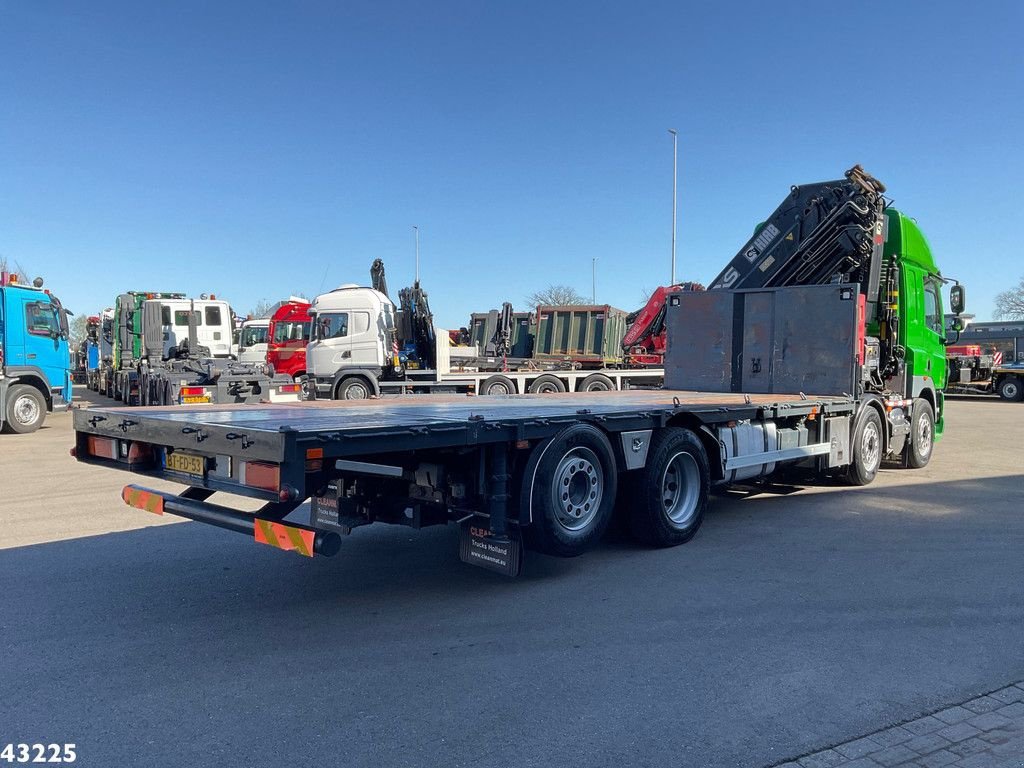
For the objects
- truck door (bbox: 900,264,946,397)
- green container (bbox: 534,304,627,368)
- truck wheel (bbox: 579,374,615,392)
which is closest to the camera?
truck door (bbox: 900,264,946,397)

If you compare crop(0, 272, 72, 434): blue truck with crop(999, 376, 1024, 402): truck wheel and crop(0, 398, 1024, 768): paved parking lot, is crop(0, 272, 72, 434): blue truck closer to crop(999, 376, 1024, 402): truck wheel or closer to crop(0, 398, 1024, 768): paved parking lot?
crop(0, 398, 1024, 768): paved parking lot

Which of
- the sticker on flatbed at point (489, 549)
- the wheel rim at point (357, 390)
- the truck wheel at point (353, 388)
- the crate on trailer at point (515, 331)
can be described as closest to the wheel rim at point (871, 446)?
the sticker on flatbed at point (489, 549)

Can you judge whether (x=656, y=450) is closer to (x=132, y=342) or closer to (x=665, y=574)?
(x=665, y=574)

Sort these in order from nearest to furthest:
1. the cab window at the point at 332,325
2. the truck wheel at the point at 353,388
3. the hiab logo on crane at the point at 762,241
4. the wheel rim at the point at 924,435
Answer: the hiab logo on crane at the point at 762,241 < the wheel rim at the point at 924,435 < the truck wheel at the point at 353,388 < the cab window at the point at 332,325

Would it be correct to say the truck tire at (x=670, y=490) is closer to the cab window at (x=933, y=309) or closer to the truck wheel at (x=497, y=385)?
the cab window at (x=933, y=309)

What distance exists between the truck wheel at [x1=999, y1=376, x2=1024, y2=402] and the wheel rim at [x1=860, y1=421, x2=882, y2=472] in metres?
24.8

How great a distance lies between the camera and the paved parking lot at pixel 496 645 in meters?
3.47

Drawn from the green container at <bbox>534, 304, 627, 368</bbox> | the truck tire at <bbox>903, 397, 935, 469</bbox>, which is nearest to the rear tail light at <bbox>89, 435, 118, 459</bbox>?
the truck tire at <bbox>903, 397, 935, 469</bbox>

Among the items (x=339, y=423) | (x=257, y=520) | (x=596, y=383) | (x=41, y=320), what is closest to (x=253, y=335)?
(x=41, y=320)

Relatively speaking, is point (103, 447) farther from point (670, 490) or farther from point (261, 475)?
point (670, 490)

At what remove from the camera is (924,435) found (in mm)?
11477

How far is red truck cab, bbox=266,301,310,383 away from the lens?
2162cm

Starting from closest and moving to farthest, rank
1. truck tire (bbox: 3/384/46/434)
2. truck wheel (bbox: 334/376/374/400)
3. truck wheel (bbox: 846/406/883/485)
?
truck wheel (bbox: 846/406/883/485)
truck tire (bbox: 3/384/46/434)
truck wheel (bbox: 334/376/374/400)

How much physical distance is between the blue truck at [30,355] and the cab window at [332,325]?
5774 millimetres
